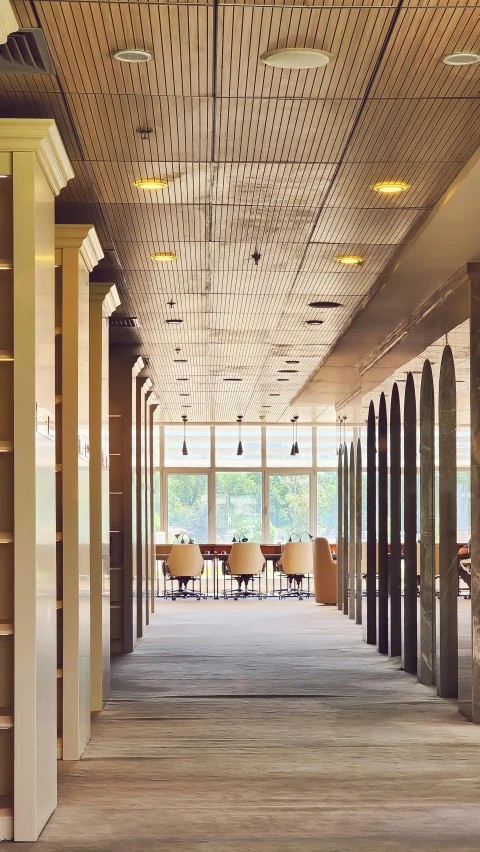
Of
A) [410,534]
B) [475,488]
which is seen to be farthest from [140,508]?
[475,488]

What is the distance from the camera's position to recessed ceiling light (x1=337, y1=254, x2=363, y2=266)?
805 cm

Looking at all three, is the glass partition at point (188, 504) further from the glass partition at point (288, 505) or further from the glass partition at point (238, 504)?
the glass partition at point (288, 505)

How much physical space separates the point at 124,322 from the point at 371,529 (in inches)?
142

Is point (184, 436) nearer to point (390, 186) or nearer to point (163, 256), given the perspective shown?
point (163, 256)

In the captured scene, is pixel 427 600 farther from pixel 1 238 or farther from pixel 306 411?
pixel 306 411

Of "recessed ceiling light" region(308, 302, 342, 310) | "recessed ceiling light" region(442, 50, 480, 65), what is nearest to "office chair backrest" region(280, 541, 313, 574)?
"recessed ceiling light" region(308, 302, 342, 310)

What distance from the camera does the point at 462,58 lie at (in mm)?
4457

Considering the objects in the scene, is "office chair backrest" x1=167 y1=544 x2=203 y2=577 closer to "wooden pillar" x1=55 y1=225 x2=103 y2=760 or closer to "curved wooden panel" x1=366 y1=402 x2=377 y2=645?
"curved wooden panel" x1=366 y1=402 x2=377 y2=645

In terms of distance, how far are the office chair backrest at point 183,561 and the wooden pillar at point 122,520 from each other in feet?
19.9

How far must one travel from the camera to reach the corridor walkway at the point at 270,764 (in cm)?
465

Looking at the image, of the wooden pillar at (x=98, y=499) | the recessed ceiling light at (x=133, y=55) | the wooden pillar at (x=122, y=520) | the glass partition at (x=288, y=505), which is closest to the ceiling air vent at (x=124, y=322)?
the wooden pillar at (x=122, y=520)

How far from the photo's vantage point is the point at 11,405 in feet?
15.6

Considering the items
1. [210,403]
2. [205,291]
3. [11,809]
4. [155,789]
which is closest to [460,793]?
[155,789]

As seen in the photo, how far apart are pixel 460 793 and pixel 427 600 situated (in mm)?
3179
